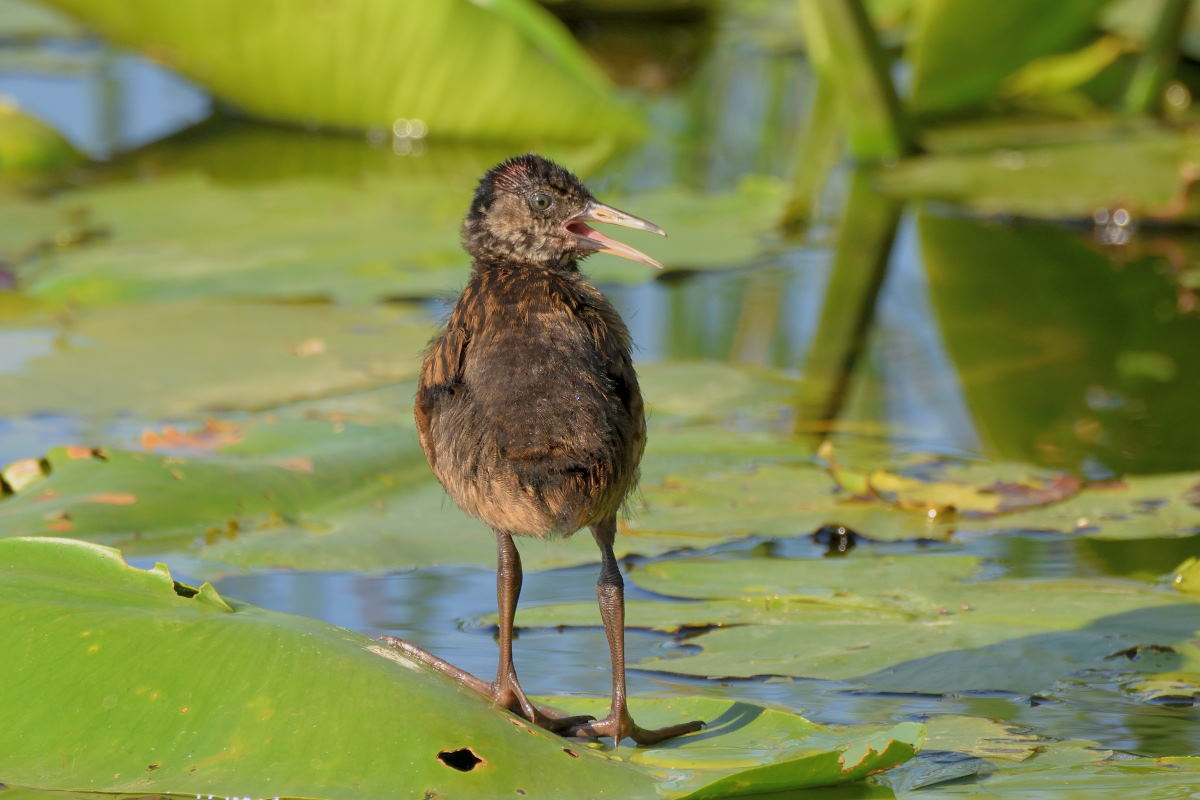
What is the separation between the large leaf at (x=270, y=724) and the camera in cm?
250

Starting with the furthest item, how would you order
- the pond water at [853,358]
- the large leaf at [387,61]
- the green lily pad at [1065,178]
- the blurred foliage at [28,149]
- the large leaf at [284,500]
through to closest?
Result: the blurred foliage at [28,149], the large leaf at [387,61], the green lily pad at [1065,178], the large leaf at [284,500], the pond water at [853,358]

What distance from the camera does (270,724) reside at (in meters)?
2.57

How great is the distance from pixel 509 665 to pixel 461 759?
311mm

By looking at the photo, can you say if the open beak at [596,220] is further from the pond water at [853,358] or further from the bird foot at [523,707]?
the bird foot at [523,707]

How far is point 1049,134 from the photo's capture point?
758cm

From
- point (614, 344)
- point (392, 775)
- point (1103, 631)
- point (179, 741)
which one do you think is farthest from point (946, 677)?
point (179, 741)

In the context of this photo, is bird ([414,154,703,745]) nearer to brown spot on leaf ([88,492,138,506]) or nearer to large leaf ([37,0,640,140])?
brown spot on leaf ([88,492,138,506])

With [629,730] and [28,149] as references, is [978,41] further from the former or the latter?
[629,730]

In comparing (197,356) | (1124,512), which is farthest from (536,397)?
(197,356)

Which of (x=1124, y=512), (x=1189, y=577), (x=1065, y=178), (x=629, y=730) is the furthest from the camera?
(x=1065, y=178)

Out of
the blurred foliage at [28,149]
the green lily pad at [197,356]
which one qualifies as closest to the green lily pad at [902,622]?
the green lily pad at [197,356]

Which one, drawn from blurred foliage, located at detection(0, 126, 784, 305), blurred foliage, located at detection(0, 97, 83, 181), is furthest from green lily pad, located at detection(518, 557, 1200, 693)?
blurred foliage, located at detection(0, 97, 83, 181)

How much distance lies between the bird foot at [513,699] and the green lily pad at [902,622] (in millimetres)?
331

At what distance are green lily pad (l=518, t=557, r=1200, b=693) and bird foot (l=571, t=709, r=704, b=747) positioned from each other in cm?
27
